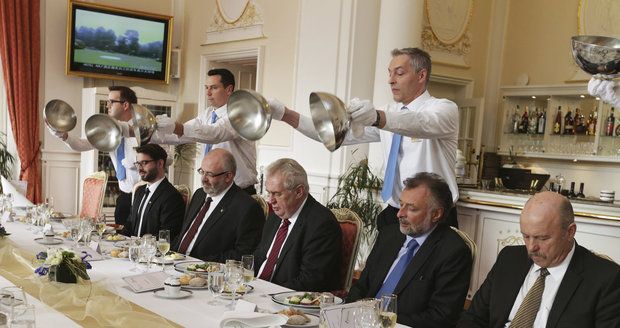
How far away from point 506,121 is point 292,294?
5.62m

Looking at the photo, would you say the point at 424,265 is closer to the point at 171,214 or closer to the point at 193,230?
the point at 193,230

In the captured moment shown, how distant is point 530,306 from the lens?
192 centimetres

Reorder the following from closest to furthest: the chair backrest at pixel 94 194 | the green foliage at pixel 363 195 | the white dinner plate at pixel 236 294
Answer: the white dinner plate at pixel 236 294
the chair backrest at pixel 94 194
the green foliage at pixel 363 195

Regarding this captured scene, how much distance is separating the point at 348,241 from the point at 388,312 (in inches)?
46.8

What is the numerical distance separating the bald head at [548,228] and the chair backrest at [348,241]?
0.96 metres

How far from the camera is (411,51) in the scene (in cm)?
282

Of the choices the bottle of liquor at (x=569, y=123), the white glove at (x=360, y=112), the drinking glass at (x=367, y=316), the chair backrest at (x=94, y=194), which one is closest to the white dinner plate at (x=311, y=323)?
the drinking glass at (x=367, y=316)

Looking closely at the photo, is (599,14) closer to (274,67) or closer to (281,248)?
(274,67)

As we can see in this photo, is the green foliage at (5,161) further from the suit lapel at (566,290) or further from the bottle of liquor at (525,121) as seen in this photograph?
the suit lapel at (566,290)

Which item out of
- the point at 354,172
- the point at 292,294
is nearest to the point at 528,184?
the point at 354,172

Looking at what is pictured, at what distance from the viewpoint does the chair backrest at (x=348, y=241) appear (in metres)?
2.70

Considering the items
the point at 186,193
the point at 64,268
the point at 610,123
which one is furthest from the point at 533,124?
the point at 64,268

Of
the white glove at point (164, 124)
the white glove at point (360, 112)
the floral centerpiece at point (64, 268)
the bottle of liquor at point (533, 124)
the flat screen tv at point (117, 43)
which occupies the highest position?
the flat screen tv at point (117, 43)

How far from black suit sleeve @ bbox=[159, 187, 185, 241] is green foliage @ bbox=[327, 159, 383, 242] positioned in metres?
1.48
